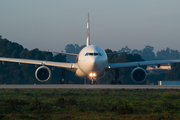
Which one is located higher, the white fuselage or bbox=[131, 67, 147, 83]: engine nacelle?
the white fuselage

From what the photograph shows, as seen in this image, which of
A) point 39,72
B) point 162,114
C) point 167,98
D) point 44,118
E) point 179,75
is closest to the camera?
point 44,118

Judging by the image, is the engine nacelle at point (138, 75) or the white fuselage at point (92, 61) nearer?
the white fuselage at point (92, 61)

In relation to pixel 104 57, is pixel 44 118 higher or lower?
lower

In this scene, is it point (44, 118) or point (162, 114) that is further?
point (162, 114)

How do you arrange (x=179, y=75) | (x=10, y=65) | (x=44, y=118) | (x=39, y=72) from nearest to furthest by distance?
(x=44, y=118) < (x=39, y=72) < (x=10, y=65) < (x=179, y=75)

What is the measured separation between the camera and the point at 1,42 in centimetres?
7012

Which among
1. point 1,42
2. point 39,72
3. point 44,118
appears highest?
point 1,42

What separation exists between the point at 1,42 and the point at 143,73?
1914 inches

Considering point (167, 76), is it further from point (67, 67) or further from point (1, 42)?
point (67, 67)

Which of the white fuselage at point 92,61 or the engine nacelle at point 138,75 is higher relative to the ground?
the white fuselage at point 92,61

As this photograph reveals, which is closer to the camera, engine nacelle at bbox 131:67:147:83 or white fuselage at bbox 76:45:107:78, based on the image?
white fuselage at bbox 76:45:107:78

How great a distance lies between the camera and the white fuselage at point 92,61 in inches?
1031

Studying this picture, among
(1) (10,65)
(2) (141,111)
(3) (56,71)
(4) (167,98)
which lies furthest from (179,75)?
(2) (141,111)

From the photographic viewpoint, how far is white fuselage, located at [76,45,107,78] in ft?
85.9
